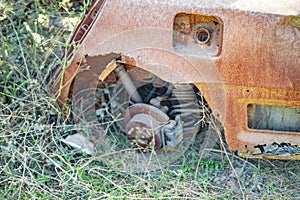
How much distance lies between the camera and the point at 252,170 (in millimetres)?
3066

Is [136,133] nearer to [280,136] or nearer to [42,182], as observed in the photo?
[42,182]

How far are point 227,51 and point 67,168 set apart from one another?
127 cm

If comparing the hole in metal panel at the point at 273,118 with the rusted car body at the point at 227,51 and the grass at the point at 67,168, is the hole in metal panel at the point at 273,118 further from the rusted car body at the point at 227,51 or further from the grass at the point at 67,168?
the grass at the point at 67,168

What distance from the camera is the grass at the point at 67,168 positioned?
2.87 meters

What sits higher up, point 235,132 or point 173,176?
point 235,132

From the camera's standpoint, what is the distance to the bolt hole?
8.27ft

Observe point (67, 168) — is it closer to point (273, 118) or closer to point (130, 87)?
point (130, 87)

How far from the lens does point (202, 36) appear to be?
8.36 ft

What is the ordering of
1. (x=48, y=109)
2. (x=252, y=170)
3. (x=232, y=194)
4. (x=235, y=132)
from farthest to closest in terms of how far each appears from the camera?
(x=48, y=109) → (x=252, y=170) → (x=232, y=194) → (x=235, y=132)

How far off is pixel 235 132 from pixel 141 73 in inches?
29.4

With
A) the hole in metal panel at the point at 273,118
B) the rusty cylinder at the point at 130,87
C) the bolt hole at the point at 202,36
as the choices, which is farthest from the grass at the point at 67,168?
the bolt hole at the point at 202,36

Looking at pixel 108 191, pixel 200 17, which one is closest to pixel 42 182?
pixel 108 191

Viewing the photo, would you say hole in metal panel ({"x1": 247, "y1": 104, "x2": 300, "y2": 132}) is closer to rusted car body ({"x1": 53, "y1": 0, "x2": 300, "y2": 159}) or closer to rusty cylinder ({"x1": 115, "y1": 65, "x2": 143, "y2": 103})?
rusted car body ({"x1": 53, "y1": 0, "x2": 300, "y2": 159})

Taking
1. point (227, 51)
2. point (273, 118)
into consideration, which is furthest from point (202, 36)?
point (273, 118)
